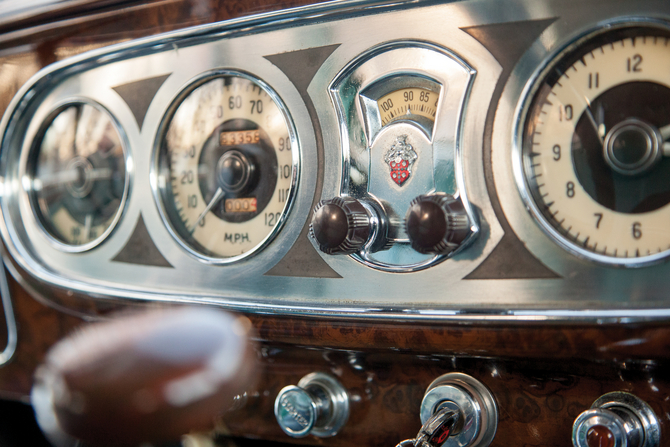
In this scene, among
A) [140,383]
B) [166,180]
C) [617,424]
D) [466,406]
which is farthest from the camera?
[166,180]

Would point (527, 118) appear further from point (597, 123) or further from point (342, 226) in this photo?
point (342, 226)

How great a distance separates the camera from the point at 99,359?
1.52ft

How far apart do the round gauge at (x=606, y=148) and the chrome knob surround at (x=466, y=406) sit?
11.3 inches

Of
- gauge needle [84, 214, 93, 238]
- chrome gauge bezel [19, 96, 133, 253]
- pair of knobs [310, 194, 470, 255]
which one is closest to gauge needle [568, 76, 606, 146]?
pair of knobs [310, 194, 470, 255]

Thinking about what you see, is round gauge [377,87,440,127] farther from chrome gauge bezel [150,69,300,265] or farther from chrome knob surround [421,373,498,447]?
chrome knob surround [421,373,498,447]

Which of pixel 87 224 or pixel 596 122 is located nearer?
pixel 596 122

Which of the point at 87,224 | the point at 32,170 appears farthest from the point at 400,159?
the point at 32,170

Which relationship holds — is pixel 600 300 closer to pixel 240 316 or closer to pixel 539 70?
pixel 539 70

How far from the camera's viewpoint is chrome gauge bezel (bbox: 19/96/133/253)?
128 centimetres

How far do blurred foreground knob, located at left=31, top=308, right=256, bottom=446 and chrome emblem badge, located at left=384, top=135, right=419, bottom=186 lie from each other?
547 millimetres

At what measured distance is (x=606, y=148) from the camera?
0.84 m

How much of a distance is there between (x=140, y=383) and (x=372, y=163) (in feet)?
2.16

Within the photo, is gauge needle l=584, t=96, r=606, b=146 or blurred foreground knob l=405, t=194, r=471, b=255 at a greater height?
gauge needle l=584, t=96, r=606, b=146

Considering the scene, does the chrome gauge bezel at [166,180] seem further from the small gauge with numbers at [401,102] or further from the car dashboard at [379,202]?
the small gauge with numbers at [401,102]
